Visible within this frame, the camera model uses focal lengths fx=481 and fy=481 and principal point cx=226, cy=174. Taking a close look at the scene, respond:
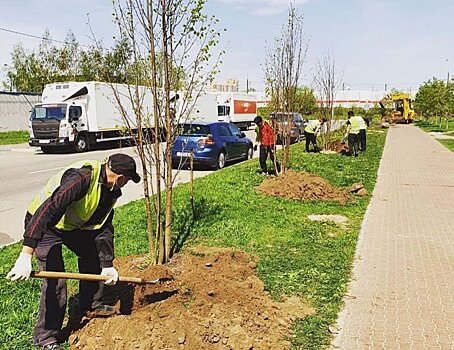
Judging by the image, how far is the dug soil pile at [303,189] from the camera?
10266 mm

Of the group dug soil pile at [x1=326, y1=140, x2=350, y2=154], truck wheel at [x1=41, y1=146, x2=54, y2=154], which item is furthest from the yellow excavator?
truck wheel at [x1=41, y1=146, x2=54, y2=154]

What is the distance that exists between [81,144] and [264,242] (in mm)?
16408

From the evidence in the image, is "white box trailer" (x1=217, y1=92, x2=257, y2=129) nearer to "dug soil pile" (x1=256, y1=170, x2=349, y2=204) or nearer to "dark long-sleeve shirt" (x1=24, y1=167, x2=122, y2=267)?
"dug soil pile" (x1=256, y1=170, x2=349, y2=204)

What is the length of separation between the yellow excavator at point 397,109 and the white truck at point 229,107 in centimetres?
1923

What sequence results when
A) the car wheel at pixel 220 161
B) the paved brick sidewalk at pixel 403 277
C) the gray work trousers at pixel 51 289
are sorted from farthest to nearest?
the car wheel at pixel 220 161 → the paved brick sidewalk at pixel 403 277 → the gray work trousers at pixel 51 289

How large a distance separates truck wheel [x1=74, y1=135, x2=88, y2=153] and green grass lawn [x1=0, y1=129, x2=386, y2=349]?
1085 cm

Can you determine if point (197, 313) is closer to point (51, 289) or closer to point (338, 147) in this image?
point (51, 289)

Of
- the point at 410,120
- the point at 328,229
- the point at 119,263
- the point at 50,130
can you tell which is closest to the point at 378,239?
the point at 328,229

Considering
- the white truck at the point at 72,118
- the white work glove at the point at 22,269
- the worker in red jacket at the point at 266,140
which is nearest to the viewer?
the white work glove at the point at 22,269

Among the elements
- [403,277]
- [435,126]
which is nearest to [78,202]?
[403,277]

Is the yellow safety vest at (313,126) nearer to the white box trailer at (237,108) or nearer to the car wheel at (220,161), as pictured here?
the car wheel at (220,161)

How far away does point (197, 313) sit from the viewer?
4.12 m

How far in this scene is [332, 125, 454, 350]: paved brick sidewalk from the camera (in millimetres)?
4188

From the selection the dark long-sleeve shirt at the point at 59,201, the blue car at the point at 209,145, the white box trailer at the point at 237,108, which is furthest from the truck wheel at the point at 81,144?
the dark long-sleeve shirt at the point at 59,201
